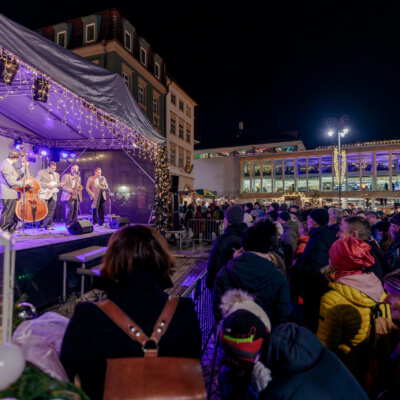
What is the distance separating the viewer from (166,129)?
27391 mm

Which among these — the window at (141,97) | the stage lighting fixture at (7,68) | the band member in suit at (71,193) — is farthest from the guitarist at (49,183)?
the window at (141,97)

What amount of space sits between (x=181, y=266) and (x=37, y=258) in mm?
4504

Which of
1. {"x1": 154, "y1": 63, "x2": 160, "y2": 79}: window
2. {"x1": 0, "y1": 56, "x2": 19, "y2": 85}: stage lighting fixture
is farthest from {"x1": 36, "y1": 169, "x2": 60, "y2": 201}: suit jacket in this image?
{"x1": 154, "y1": 63, "x2": 160, "y2": 79}: window

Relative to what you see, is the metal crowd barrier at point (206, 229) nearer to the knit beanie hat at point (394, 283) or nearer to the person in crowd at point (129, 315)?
the knit beanie hat at point (394, 283)

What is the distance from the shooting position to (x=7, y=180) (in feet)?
21.9

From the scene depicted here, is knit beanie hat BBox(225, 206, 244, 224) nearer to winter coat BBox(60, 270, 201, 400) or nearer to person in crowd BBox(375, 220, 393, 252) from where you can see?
winter coat BBox(60, 270, 201, 400)

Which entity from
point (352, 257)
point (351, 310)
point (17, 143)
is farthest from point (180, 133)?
point (351, 310)

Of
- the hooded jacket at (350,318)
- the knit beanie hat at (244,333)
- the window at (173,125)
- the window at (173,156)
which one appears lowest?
the hooded jacket at (350,318)

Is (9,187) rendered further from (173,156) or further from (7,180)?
(173,156)

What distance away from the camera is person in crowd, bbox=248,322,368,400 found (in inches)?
46.6

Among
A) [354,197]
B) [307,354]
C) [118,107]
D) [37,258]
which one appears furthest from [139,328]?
[354,197]

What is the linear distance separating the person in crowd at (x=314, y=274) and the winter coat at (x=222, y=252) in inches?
36.9

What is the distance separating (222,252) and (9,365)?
2888 millimetres

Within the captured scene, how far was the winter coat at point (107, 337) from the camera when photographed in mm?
1292
